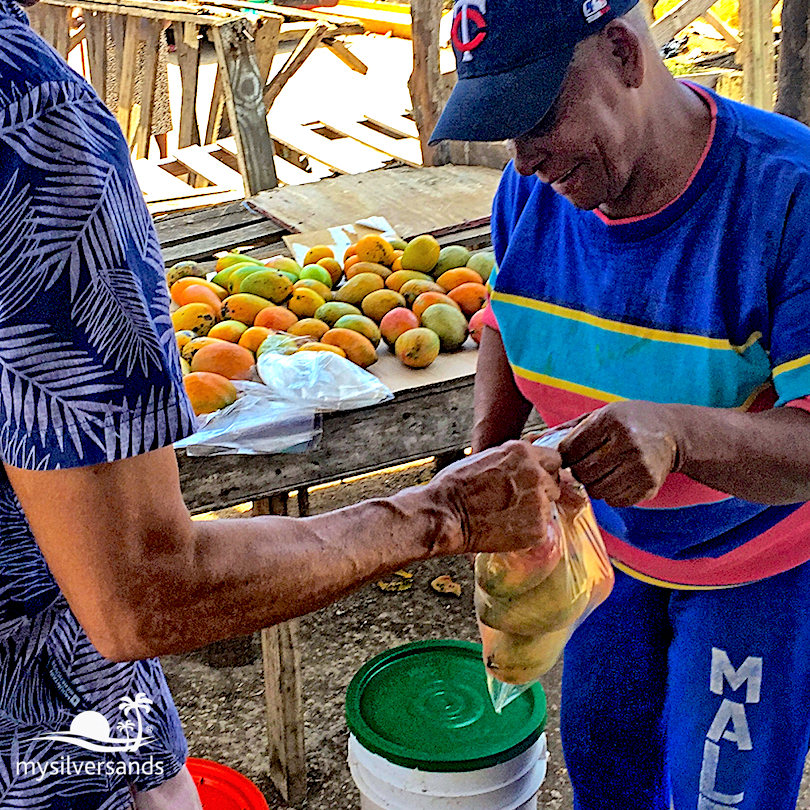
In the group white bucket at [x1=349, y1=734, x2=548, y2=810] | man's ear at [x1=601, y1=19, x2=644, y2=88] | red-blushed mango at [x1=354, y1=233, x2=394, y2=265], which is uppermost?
man's ear at [x1=601, y1=19, x2=644, y2=88]

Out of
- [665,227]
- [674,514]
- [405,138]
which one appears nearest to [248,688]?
[674,514]

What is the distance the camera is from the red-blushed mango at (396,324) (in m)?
2.72

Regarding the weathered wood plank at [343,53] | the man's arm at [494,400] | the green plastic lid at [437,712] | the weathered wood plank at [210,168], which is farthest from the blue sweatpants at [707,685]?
the weathered wood plank at [343,53]

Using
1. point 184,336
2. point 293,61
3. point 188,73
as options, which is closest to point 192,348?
point 184,336

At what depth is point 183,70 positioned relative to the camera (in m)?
7.06

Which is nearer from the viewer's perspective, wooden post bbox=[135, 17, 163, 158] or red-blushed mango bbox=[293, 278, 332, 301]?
red-blushed mango bbox=[293, 278, 332, 301]

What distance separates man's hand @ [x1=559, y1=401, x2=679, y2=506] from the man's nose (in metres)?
0.41

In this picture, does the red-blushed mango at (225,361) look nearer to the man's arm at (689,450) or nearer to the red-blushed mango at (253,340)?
the red-blushed mango at (253,340)

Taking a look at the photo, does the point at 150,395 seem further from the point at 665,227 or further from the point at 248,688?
the point at 248,688

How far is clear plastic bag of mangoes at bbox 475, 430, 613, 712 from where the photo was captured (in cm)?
154

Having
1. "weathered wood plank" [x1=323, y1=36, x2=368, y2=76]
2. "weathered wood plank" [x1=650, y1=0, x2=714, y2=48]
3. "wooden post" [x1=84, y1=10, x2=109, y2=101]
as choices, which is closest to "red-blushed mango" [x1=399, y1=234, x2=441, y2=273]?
"weathered wood plank" [x1=650, y1=0, x2=714, y2=48]

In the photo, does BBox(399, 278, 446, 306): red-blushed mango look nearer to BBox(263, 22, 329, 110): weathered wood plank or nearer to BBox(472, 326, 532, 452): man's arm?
BBox(472, 326, 532, 452): man's arm

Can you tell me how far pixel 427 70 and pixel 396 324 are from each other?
7.92ft

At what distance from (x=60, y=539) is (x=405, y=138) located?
6436mm
